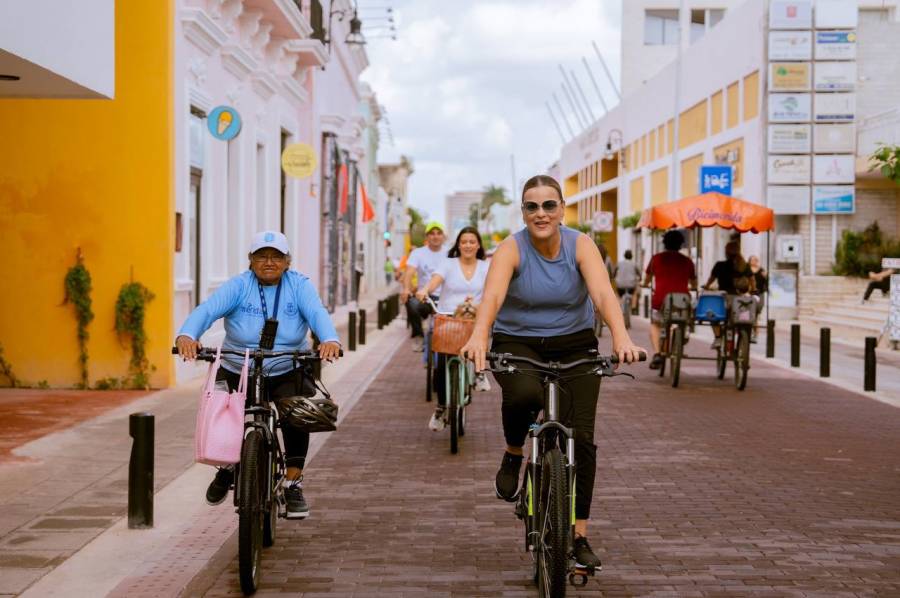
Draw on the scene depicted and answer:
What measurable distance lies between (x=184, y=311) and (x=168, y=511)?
733 centimetres

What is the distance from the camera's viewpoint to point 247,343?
621cm

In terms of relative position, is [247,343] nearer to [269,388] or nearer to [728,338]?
[269,388]

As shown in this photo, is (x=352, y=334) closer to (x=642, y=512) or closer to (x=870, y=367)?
(x=870, y=367)

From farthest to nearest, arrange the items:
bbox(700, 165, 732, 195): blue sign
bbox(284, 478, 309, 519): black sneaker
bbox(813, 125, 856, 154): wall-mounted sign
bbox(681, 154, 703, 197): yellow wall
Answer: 1. bbox(681, 154, 703, 197): yellow wall
2. bbox(813, 125, 856, 154): wall-mounted sign
3. bbox(700, 165, 732, 195): blue sign
4. bbox(284, 478, 309, 519): black sneaker

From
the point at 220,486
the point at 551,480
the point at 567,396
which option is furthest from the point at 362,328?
the point at 551,480

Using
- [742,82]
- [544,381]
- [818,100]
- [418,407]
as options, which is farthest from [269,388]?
[742,82]

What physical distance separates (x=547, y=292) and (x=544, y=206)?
1.23 ft

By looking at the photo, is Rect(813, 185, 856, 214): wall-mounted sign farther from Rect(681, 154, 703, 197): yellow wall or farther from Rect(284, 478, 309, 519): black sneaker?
Rect(284, 478, 309, 519): black sneaker

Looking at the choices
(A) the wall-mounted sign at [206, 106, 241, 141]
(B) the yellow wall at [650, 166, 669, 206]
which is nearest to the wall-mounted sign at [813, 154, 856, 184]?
(B) the yellow wall at [650, 166, 669, 206]

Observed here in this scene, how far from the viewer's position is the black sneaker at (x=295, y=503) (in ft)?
20.8

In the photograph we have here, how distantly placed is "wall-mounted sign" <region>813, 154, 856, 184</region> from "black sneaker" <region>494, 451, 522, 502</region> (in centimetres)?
3062

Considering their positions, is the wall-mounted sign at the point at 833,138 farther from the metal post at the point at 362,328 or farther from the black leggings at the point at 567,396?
the black leggings at the point at 567,396

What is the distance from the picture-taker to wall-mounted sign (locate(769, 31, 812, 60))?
3497cm

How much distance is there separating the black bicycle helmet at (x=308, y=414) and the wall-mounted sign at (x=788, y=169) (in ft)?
101
